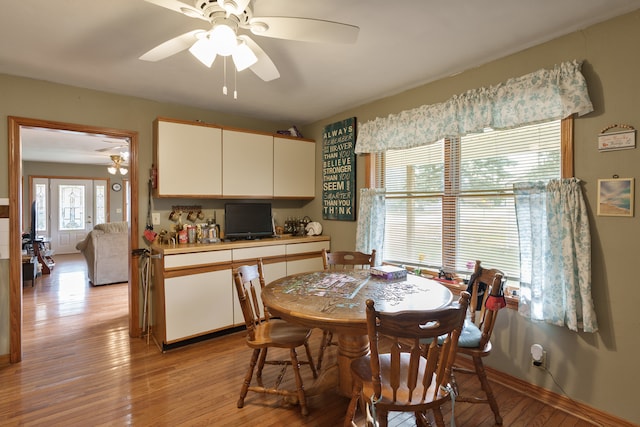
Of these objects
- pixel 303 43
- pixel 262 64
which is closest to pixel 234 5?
pixel 262 64

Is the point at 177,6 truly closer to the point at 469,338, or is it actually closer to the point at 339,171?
the point at 469,338

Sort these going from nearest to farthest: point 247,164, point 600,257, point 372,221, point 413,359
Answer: point 413,359 < point 600,257 < point 372,221 < point 247,164

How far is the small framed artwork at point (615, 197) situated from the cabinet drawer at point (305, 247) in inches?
106

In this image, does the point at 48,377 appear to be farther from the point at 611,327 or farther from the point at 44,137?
the point at 44,137

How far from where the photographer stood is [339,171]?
396 cm

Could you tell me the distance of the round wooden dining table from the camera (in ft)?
5.59

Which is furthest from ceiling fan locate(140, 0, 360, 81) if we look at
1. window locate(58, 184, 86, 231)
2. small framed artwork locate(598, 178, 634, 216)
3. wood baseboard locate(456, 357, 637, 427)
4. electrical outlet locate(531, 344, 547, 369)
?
window locate(58, 184, 86, 231)

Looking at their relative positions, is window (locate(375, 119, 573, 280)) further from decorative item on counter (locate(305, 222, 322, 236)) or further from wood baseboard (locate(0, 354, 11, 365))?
wood baseboard (locate(0, 354, 11, 365))

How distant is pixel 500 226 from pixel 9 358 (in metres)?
4.17

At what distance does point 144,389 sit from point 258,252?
1.58 m

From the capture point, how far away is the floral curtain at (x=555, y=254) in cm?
206

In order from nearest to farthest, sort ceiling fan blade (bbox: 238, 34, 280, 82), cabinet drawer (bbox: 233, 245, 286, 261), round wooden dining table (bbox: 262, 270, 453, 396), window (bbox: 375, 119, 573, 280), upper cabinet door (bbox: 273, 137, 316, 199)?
round wooden dining table (bbox: 262, 270, 453, 396), ceiling fan blade (bbox: 238, 34, 280, 82), window (bbox: 375, 119, 573, 280), cabinet drawer (bbox: 233, 245, 286, 261), upper cabinet door (bbox: 273, 137, 316, 199)

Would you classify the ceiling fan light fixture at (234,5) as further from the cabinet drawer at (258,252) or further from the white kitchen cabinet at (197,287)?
the cabinet drawer at (258,252)

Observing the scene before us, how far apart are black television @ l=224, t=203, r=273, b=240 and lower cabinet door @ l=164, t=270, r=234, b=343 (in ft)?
1.93
